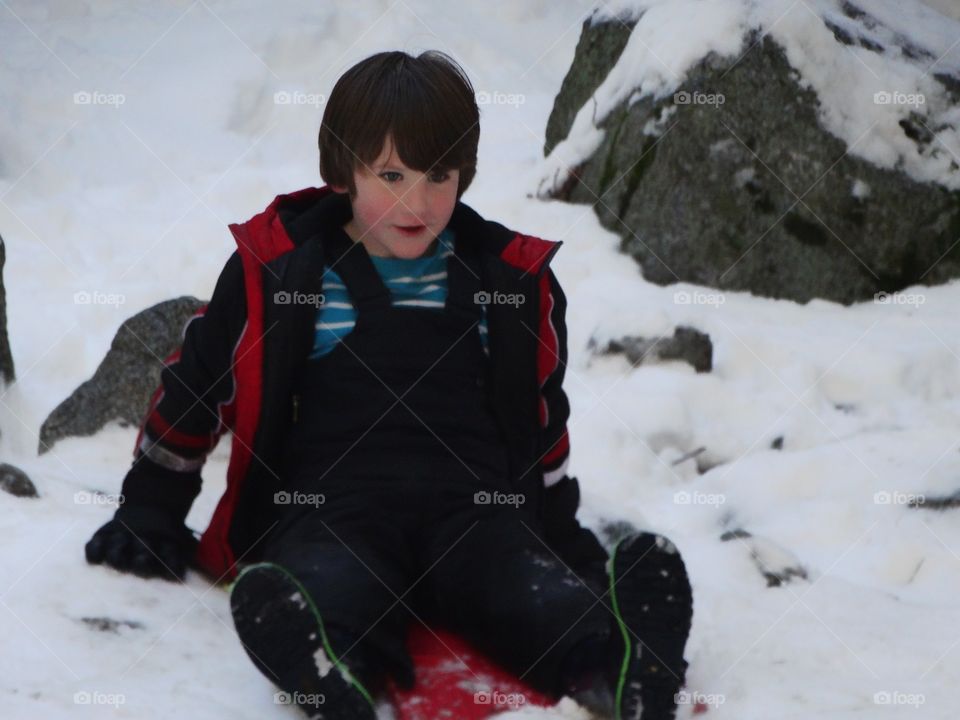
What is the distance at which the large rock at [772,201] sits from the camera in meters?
5.43

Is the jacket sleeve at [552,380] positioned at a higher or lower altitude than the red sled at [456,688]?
higher

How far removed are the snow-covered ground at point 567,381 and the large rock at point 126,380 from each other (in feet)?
0.35

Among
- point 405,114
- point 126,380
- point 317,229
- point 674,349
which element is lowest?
point 674,349

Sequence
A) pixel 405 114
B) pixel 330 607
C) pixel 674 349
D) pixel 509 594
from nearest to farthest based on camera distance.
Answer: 1. pixel 330 607
2. pixel 509 594
3. pixel 405 114
4. pixel 674 349

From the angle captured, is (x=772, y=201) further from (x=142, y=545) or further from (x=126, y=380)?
(x=142, y=545)

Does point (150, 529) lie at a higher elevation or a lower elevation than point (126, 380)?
higher

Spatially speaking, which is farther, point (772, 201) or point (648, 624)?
point (772, 201)

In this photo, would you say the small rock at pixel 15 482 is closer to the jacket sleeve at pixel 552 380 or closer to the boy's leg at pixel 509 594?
the boy's leg at pixel 509 594

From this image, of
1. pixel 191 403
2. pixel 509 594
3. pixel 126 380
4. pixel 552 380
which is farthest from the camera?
pixel 126 380

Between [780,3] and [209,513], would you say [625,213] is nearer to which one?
[780,3]

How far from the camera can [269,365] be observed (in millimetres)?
2584

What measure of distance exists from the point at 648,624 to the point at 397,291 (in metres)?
0.98

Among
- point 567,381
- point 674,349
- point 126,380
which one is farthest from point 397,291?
point 674,349

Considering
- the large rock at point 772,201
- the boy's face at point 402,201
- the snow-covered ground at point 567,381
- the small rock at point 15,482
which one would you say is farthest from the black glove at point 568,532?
the large rock at point 772,201
